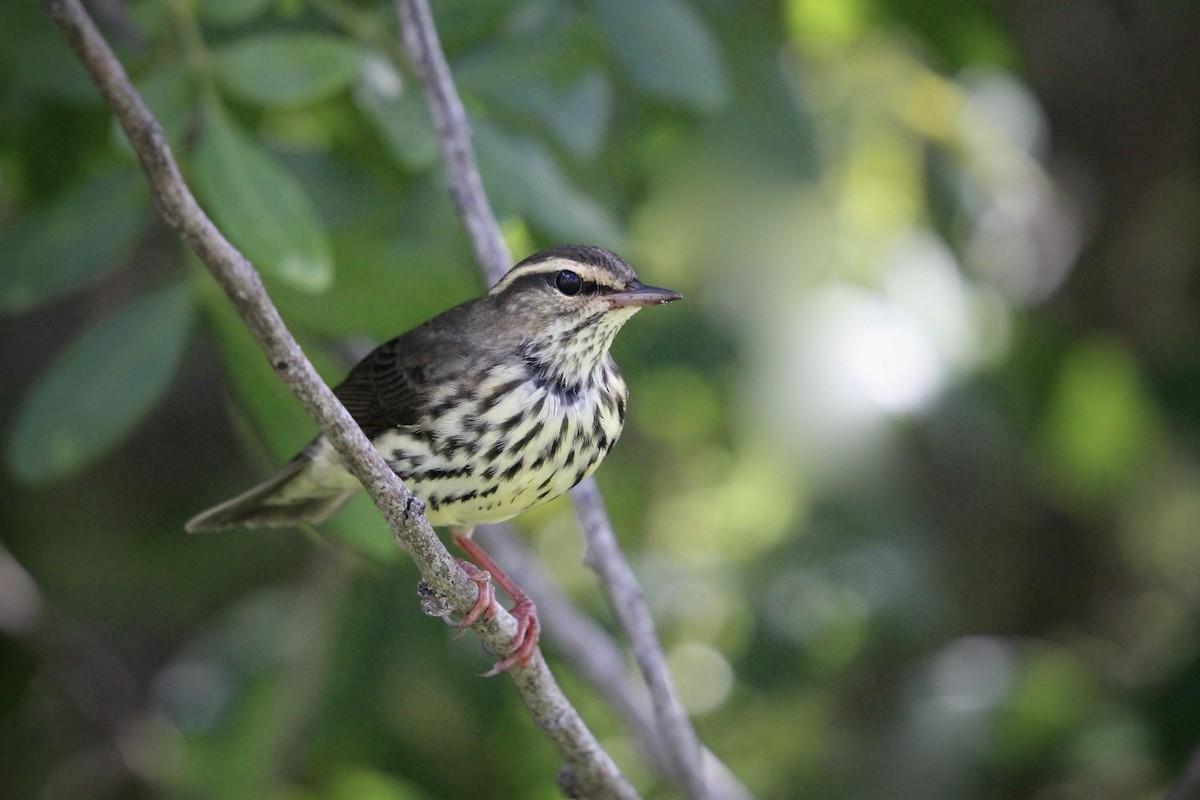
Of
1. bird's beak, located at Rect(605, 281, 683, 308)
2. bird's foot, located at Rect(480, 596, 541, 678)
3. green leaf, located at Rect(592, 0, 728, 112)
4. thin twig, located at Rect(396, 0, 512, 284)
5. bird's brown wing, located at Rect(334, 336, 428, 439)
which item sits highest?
green leaf, located at Rect(592, 0, 728, 112)

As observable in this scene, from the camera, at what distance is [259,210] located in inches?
125

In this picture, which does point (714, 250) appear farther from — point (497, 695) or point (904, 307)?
point (497, 695)

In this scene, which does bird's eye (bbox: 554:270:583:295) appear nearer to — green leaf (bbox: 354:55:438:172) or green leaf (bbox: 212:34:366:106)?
green leaf (bbox: 354:55:438:172)

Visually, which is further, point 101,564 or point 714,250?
point 101,564

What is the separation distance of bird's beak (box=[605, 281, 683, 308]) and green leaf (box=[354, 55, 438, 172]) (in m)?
0.62

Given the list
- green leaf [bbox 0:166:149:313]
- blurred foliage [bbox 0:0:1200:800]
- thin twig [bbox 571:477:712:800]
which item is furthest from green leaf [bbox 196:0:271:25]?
thin twig [bbox 571:477:712:800]

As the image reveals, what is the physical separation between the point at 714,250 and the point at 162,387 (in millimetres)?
1968

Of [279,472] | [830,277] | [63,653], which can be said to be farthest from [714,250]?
[63,653]

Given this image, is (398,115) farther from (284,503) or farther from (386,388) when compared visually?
(284,503)

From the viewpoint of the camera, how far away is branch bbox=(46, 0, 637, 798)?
2.12m

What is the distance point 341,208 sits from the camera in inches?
154

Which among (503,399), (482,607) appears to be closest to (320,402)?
(482,607)

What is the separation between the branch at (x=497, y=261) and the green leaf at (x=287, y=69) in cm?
19

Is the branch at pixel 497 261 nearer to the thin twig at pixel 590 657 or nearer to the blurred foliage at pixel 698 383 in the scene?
the blurred foliage at pixel 698 383
